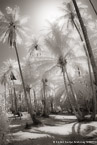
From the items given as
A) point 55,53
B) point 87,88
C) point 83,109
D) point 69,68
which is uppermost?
point 55,53

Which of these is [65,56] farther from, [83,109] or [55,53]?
[83,109]

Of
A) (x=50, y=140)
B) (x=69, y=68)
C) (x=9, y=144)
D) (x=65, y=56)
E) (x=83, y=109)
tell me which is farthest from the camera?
(x=83, y=109)

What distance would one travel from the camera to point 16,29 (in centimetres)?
2114

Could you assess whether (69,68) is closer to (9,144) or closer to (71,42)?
(71,42)

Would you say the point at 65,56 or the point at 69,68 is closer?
the point at 65,56

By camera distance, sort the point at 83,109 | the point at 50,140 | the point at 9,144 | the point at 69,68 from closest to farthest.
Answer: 1. the point at 9,144
2. the point at 50,140
3. the point at 69,68
4. the point at 83,109

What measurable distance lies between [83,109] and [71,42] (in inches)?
852

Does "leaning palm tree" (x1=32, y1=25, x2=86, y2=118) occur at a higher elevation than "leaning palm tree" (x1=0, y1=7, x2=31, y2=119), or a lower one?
lower

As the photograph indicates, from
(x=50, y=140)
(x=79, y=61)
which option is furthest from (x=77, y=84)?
(x=50, y=140)

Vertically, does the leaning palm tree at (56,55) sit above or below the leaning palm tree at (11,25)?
below

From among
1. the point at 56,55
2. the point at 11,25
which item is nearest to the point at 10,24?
the point at 11,25

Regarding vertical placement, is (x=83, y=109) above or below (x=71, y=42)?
below

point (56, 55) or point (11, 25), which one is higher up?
point (11, 25)

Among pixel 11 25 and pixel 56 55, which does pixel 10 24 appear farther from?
pixel 56 55
